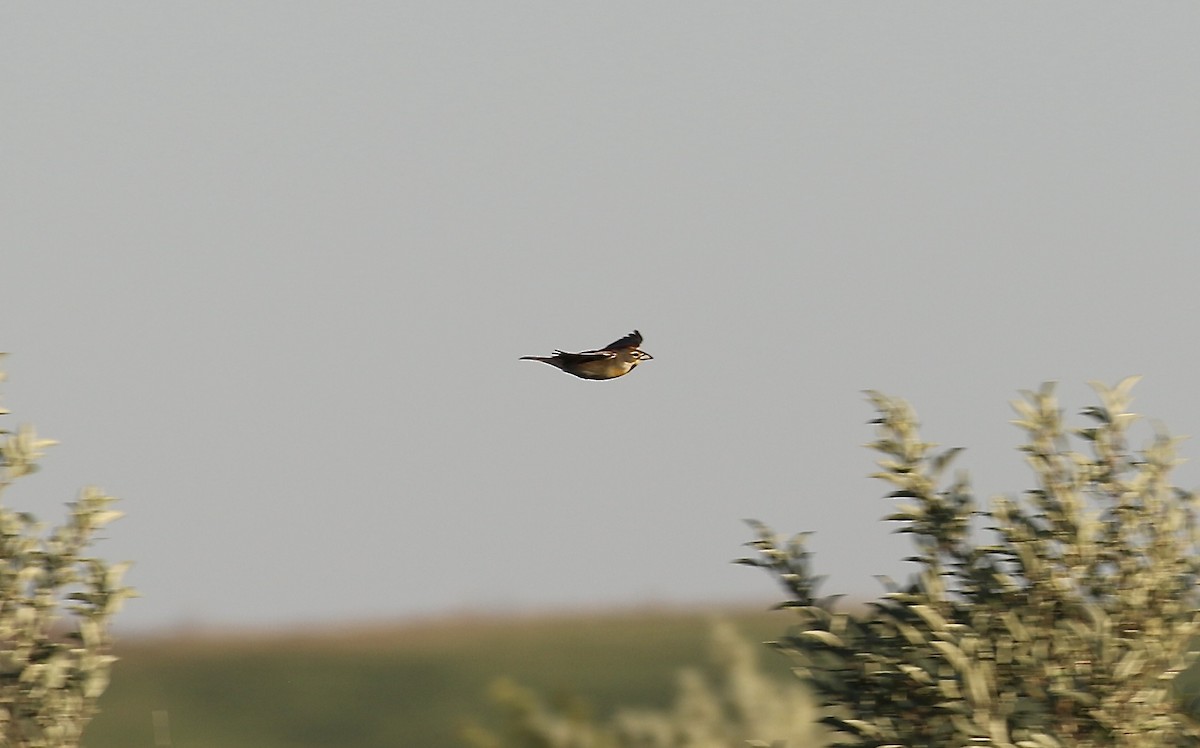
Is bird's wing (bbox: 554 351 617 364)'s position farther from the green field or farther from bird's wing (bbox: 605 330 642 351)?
the green field

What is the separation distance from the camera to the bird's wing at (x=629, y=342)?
15562 millimetres


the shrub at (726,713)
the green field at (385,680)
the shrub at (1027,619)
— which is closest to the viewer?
the shrub at (1027,619)

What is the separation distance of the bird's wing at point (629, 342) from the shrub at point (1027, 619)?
2216 millimetres

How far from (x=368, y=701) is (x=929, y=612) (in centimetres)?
5182

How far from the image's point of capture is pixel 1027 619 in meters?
13.6

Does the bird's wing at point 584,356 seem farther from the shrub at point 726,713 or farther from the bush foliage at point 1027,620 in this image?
the shrub at point 726,713

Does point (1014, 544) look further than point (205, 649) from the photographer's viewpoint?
No

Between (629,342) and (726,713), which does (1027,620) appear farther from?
(726,713)

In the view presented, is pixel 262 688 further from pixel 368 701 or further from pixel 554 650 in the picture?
pixel 554 650

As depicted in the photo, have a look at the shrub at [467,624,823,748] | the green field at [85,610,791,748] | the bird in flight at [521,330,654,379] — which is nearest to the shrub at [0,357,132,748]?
the bird in flight at [521,330,654,379]

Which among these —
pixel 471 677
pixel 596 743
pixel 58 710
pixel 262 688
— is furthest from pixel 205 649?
pixel 58 710

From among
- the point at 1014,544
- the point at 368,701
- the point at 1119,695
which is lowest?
the point at 1119,695

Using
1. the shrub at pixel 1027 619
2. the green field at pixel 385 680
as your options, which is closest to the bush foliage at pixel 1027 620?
the shrub at pixel 1027 619

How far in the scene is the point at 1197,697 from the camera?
46.6 feet
